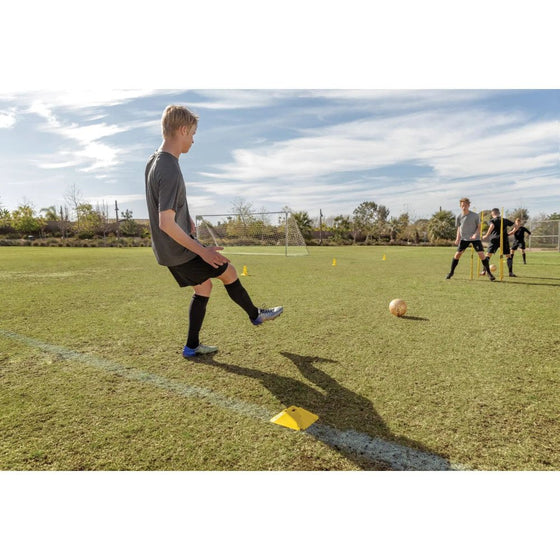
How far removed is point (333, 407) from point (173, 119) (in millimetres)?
2411

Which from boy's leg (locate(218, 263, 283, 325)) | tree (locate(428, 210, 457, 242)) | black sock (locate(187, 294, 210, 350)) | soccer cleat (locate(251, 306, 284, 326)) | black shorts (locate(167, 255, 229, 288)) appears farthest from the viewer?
tree (locate(428, 210, 457, 242))

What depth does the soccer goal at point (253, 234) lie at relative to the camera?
78.6 feet

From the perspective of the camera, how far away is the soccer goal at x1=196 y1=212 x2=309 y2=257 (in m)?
24.0

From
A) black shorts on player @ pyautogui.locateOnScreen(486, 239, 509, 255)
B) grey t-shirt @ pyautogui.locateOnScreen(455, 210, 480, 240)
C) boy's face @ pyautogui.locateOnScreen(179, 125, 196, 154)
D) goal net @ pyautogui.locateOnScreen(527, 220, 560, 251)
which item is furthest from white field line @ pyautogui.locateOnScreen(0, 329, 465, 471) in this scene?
goal net @ pyautogui.locateOnScreen(527, 220, 560, 251)

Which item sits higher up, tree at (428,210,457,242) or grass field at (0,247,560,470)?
tree at (428,210,457,242)

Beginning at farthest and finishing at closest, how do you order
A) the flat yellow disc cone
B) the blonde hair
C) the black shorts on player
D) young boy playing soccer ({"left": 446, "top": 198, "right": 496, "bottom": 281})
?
the black shorts on player < young boy playing soccer ({"left": 446, "top": 198, "right": 496, "bottom": 281}) < the blonde hair < the flat yellow disc cone

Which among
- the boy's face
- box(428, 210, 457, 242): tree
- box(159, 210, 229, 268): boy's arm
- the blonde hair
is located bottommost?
box(159, 210, 229, 268): boy's arm

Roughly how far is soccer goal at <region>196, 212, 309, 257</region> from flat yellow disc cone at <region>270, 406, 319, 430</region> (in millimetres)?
21041

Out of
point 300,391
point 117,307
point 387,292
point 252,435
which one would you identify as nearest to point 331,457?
point 252,435

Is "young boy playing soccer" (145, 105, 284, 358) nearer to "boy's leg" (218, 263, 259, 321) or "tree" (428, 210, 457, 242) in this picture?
"boy's leg" (218, 263, 259, 321)

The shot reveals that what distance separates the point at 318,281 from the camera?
900 centimetres

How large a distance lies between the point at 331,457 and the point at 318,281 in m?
7.11

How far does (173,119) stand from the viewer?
9.78ft
